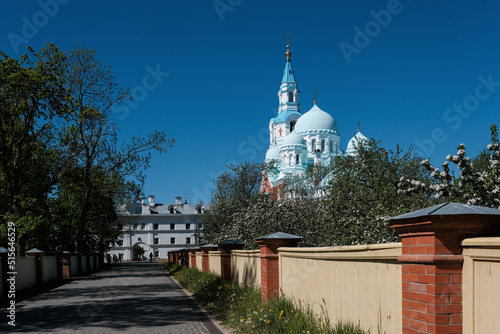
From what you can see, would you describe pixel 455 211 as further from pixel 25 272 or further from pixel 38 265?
pixel 38 265

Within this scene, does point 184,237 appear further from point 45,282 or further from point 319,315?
point 319,315

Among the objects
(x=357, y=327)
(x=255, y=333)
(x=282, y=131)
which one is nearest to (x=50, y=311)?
(x=255, y=333)

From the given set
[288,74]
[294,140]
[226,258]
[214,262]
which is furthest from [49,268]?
[288,74]

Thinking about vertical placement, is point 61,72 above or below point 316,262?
above

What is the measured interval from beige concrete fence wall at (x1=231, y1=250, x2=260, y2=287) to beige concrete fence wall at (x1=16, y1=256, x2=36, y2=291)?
8.60 m

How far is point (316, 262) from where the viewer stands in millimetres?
7082

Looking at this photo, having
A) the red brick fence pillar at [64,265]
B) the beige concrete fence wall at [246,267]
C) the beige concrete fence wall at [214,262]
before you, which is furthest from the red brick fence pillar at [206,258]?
the red brick fence pillar at [64,265]

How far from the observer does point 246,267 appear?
12328mm

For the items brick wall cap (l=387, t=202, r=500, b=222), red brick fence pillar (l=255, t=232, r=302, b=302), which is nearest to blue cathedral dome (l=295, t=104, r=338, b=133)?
red brick fence pillar (l=255, t=232, r=302, b=302)

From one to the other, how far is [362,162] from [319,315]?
935 centimetres

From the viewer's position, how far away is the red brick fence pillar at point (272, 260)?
9.26 meters

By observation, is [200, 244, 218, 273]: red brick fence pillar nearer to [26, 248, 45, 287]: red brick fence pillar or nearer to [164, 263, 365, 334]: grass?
[164, 263, 365, 334]: grass

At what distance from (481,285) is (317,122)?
65.5 metres

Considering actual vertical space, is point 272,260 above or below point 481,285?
below
